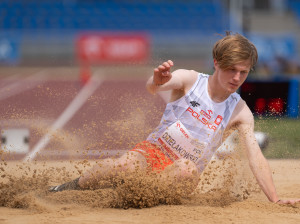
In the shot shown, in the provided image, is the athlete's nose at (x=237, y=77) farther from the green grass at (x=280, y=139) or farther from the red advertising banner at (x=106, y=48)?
the red advertising banner at (x=106, y=48)

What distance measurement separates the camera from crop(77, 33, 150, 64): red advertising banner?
811 inches

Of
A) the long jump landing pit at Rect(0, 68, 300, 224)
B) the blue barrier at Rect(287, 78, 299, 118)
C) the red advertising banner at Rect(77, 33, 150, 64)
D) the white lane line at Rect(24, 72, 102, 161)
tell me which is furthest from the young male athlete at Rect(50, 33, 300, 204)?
the red advertising banner at Rect(77, 33, 150, 64)

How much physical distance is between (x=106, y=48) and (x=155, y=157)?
57.1ft

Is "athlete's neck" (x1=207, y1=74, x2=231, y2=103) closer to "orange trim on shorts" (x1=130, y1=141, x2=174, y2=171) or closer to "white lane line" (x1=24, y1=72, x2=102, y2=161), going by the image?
"orange trim on shorts" (x1=130, y1=141, x2=174, y2=171)

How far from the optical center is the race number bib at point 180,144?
3654mm

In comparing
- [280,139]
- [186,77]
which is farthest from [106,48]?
[186,77]

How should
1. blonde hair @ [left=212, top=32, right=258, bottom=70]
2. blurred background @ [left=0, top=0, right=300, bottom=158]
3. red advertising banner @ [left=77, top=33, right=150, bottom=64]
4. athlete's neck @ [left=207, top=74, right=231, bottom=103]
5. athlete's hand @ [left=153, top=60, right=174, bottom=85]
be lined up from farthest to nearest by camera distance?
blurred background @ [left=0, top=0, right=300, bottom=158], red advertising banner @ [left=77, top=33, right=150, bottom=64], athlete's neck @ [left=207, top=74, right=231, bottom=103], blonde hair @ [left=212, top=32, right=258, bottom=70], athlete's hand @ [left=153, top=60, right=174, bottom=85]

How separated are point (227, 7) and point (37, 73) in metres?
12.2

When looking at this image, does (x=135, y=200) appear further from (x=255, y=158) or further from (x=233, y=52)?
(x=233, y=52)

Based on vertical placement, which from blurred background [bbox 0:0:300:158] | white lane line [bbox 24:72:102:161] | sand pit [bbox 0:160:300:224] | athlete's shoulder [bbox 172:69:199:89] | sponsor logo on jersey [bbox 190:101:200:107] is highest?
athlete's shoulder [bbox 172:69:199:89]

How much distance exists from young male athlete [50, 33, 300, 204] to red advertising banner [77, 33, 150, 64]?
16919 millimetres

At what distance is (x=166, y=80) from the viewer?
3.45 m

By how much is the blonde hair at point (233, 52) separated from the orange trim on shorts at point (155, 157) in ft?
2.51

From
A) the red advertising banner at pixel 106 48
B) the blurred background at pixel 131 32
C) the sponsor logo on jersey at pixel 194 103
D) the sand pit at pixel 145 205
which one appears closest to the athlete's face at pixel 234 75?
the sponsor logo on jersey at pixel 194 103
